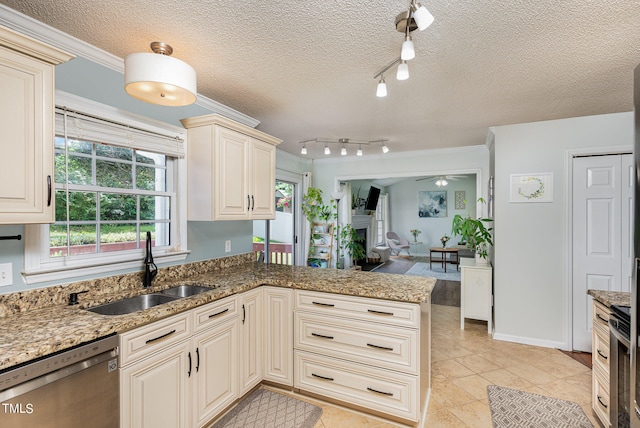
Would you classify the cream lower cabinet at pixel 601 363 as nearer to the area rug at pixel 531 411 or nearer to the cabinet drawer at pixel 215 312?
the area rug at pixel 531 411

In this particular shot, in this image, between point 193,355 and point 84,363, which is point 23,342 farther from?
point 193,355

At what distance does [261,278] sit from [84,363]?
52.3 inches

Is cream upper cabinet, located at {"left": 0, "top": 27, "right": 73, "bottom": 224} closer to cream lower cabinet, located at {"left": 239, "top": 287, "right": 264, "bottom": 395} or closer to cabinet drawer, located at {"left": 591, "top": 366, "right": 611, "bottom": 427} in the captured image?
cream lower cabinet, located at {"left": 239, "top": 287, "right": 264, "bottom": 395}

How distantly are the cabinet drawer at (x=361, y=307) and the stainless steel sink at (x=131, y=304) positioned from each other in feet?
3.26

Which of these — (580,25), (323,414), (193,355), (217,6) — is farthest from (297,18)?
(323,414)

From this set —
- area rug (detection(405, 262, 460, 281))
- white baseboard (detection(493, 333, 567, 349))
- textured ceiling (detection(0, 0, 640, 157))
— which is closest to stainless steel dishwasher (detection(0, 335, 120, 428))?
textured ceiling (detection(0, 0, 640, 157))

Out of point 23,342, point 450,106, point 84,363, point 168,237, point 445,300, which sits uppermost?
point 450,106

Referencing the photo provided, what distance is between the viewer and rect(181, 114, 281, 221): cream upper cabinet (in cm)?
254

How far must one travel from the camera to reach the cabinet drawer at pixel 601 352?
6.33ft

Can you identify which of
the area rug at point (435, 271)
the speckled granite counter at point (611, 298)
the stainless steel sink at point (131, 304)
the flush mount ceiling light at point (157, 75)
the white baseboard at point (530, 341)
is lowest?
the area rug at point (435, 271)

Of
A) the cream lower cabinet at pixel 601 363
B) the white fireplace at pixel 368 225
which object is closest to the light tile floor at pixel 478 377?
the cream lower cabinet at pixel 601 363

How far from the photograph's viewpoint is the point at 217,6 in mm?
1575

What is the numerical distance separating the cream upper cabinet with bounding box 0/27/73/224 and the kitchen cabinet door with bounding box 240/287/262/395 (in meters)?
1.33

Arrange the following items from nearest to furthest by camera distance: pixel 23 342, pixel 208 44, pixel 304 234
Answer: pixel 23 342 < pixel 208 44 < pixel 304 234
